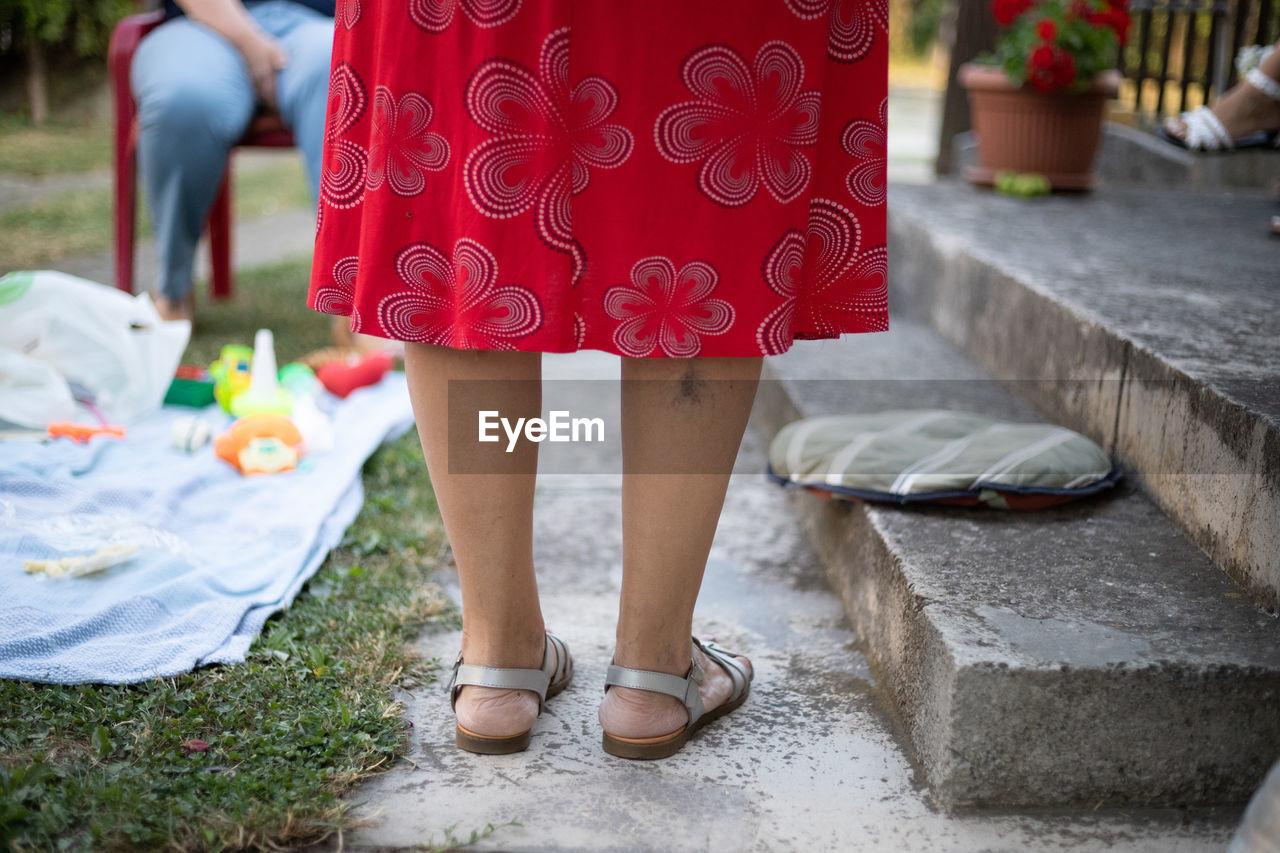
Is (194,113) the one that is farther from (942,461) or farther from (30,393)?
(942,461)

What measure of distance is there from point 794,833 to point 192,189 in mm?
2289

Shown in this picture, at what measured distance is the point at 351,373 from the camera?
243 centimetres

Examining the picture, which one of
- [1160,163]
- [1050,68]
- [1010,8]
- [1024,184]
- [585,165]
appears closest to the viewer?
[585,165]

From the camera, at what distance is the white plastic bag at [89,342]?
204 centimetres

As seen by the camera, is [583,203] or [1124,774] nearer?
[583,203]

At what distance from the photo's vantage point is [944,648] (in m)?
1.10

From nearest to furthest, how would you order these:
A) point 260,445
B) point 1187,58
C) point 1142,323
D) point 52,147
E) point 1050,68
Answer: point 1142,323 < point 260,445 < point 1050,68 < point 1187,58 < point 52,147

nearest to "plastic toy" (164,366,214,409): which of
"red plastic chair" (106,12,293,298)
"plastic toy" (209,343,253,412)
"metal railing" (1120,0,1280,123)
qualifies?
"plastic toy" (209,343,253,412)

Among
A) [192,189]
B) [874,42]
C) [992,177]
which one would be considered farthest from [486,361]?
[992,177]

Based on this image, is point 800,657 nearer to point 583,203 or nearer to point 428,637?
point 428,637

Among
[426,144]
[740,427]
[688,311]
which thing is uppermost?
[426,144]

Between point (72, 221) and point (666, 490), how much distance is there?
3.90 metres

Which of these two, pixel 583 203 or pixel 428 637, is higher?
pixel 583 203

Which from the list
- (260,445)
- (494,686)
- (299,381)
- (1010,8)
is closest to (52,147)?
(299,381)
